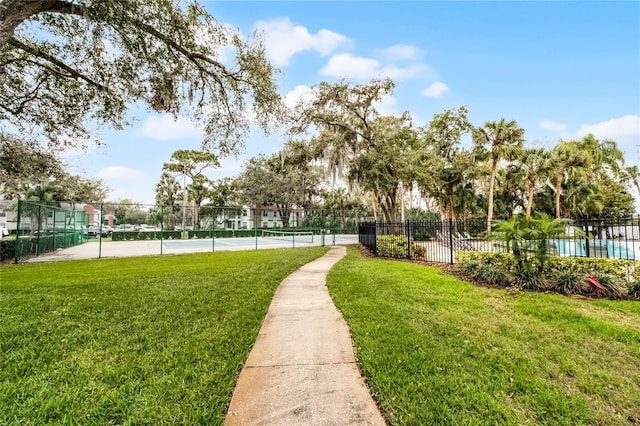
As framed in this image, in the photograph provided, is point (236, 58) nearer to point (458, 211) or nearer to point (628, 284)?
point (628, 284)

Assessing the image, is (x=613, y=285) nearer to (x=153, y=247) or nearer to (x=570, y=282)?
(x=570, y=282)

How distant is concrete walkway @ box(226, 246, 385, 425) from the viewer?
212cm

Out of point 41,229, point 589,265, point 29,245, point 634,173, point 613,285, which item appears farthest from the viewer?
point 634,173

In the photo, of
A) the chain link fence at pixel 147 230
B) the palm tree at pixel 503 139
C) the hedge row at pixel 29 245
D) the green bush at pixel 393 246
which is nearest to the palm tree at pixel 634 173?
the palm tree at pixel 503 139

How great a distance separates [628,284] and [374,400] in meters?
6.58

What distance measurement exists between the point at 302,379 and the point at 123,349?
2.05 metres

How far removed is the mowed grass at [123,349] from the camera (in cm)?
220

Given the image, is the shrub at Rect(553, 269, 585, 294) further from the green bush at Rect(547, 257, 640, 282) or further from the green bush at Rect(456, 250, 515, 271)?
the green bush at Rect(456, 250, 515, 271)

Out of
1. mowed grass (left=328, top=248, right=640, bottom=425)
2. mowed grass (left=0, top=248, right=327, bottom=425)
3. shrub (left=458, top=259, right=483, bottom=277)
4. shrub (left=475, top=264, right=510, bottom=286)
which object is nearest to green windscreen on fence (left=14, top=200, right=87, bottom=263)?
mowed grass (left=0, top=248, right=327, bottom=425)

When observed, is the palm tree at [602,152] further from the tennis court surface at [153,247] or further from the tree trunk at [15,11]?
the tree trunk at [15,11]

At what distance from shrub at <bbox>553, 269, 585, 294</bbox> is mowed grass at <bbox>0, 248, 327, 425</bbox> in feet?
19.3

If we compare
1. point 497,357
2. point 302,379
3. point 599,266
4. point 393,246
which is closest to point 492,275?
point 599,266

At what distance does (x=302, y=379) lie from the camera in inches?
103

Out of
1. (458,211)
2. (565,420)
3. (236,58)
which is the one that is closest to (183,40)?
(236,58)
